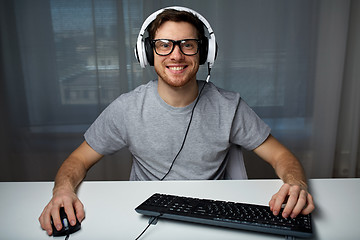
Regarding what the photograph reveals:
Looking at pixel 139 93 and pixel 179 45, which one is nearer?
pixel 179 45

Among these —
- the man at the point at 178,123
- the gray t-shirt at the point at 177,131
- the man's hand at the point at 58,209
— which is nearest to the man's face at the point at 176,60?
the man at the point at 178,123

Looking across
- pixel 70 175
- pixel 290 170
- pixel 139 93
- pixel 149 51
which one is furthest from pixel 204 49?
pixel 70 175

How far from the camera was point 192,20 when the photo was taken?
1089 millimetres

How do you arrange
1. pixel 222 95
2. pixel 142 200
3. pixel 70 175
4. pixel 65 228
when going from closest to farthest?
pixel 65 228, pixel 142 200, pixel 70 175, pixel 222 95

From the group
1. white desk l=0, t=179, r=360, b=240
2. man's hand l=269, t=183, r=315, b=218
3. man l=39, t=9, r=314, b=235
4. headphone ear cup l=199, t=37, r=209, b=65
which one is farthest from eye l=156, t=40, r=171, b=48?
man's hand l=269, t=183, r=315, b=218

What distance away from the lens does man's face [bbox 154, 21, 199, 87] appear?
1.07m

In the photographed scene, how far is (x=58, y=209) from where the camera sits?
70 cm

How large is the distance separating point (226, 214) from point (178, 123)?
20.8 inches

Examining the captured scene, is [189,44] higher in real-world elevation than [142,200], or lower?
higher

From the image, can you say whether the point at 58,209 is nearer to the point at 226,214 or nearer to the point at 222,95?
the point at 226,214

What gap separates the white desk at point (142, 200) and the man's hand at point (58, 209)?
0.02m

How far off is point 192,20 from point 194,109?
0.32m

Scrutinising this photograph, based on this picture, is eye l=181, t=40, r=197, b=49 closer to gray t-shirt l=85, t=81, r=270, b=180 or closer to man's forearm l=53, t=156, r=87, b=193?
gray t-shirt l=85, t=81, r=270, b=180

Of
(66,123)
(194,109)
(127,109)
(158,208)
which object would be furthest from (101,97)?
(158,208)
